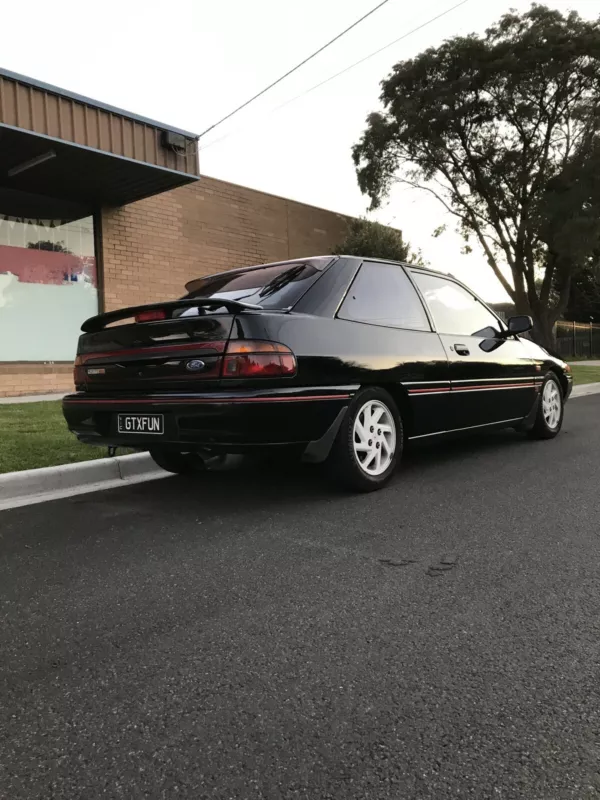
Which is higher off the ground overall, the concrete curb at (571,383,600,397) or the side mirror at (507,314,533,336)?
the side mirror at (507,314,533,336)

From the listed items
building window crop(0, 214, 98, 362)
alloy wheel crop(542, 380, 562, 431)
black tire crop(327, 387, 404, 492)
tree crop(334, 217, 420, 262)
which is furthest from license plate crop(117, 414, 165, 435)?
tree crop(334, 217, 420, 262)

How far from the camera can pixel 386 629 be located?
85.5 inches

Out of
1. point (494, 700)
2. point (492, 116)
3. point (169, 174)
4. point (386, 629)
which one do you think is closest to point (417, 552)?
point (386, 629)

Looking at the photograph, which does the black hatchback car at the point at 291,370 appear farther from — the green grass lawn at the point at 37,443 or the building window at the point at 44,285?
the building window at the point at 44,285

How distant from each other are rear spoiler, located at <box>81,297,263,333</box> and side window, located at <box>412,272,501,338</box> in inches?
70.9

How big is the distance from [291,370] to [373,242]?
12.1m

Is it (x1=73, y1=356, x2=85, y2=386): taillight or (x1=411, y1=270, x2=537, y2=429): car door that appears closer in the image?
(x1=73, y1=356, x2=85, y2=386): taillight

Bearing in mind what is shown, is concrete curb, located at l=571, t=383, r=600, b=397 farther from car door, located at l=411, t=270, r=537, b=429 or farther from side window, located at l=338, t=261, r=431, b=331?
side window, located at l=338, t=261, r=431, b=331

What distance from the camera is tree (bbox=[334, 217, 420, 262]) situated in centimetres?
1490

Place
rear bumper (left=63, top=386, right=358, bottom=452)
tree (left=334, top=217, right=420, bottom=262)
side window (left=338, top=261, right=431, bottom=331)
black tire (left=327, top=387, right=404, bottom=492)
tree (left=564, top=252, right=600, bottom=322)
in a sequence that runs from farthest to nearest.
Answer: tree (left=564, top=252, right=600, bottom=322) → tree (left=334, top=217, right=420, bottom=262) → side window (left=338, top=261, right=431, bottom=331) → black tire (left=327, top=387, right=404, bottom=492) → rear bumper (left=63, top=386, right=358, bottom=452)

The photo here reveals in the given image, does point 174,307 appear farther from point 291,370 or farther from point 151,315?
point 291,370

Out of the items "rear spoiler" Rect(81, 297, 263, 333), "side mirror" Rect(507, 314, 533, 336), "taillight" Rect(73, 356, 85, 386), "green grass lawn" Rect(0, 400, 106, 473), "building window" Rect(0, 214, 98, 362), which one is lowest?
"green grass lawn" Rect(0, 400, 106, 473)

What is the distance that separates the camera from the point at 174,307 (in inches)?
149

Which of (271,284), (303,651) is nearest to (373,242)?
(271,284)
